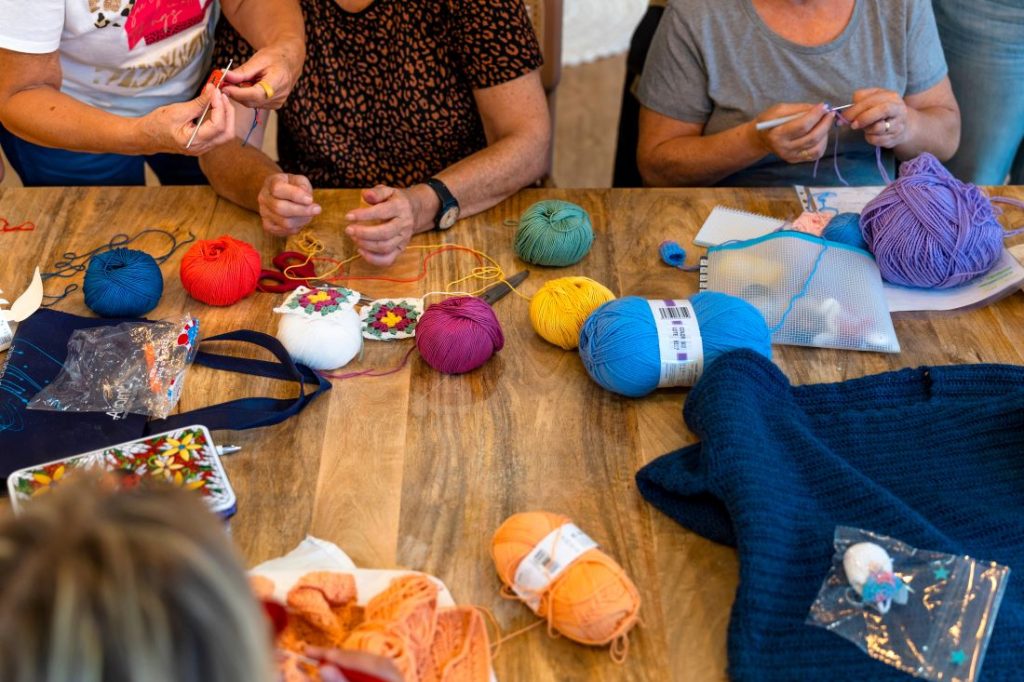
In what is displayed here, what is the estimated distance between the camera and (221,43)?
1.63 meters

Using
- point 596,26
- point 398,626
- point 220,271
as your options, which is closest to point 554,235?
point 220,271

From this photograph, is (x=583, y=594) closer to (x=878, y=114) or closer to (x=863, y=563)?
(x=863, y=563)

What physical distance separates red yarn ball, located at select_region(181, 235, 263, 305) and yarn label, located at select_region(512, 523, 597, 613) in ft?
2.03

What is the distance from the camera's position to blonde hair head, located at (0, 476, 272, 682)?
47 centimetres

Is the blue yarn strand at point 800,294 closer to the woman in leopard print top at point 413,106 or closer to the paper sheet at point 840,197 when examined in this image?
the paper sheet at point 840,197

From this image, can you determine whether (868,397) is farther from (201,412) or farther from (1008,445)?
(201,412)

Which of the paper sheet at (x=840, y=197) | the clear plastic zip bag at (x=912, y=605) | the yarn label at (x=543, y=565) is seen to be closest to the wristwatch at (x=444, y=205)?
the paper sheet at (x=840, y=197)

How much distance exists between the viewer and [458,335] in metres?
1.17

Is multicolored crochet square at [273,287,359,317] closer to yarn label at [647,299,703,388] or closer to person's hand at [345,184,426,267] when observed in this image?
person's hand at [345,184,426,267]

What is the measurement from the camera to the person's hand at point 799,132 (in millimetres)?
1461

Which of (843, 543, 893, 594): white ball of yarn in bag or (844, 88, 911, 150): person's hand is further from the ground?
(844, 88, 911, 150): person's hand

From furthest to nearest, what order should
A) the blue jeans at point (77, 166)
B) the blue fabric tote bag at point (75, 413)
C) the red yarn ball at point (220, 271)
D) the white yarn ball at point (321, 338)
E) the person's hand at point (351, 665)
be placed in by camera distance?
the blue jeans at point (77, 166), the red yarn ball at point (220, 271), the white yarn ball at point (321, 338), the blue fabric tote bag at point (75, 413), the person's hand at point (351, 665)

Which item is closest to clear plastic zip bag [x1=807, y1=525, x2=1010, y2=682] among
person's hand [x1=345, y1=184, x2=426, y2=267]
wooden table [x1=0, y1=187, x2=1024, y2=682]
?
wooden table [x1=0, y1=187, x2=1024, y2=682]

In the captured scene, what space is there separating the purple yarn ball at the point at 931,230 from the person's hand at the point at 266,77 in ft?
2.91
